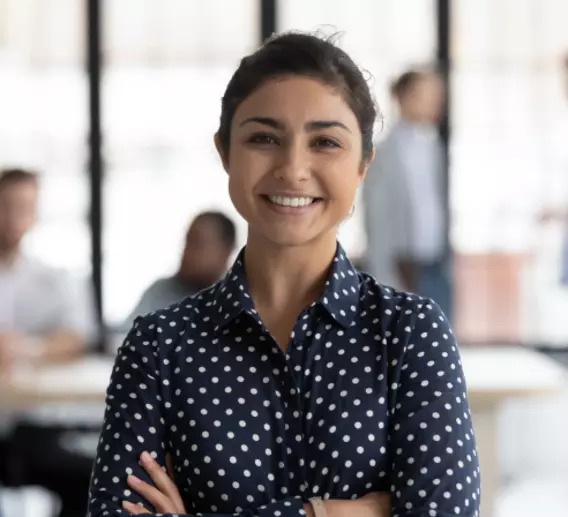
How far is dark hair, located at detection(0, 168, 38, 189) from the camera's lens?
3565 millimetres

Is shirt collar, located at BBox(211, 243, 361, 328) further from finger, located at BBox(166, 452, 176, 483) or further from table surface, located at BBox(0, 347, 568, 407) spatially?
table surface, located at BBox(0, 347, 568, 407)

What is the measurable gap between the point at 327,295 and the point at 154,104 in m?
3.82

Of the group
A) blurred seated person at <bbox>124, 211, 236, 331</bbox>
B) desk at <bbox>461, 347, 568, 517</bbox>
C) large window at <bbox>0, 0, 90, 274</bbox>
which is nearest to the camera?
desk at <bbox>461, 347, 568, 517</bbox>

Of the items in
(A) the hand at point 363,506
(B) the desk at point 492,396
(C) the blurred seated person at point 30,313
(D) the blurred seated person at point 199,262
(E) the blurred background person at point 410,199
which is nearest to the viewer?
(A) the hand at point 363,506

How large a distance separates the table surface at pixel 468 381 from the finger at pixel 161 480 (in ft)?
5.92

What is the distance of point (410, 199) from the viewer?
14.2ft

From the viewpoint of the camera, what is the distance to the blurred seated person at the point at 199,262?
10.4 feet

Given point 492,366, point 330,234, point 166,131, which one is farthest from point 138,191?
point 330,234

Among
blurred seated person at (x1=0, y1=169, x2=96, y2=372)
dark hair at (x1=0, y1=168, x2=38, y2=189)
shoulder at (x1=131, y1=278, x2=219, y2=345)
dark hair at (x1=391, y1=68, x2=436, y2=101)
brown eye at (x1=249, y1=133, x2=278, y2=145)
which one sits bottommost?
blurred seated person at (x1=0, y1=169, x2=96, y2=372)

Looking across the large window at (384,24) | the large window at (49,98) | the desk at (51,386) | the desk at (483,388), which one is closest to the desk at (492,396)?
the desk at (483,388)

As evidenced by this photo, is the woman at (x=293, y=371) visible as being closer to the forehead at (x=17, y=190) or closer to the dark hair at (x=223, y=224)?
the dark hair at (x=223, y=224)

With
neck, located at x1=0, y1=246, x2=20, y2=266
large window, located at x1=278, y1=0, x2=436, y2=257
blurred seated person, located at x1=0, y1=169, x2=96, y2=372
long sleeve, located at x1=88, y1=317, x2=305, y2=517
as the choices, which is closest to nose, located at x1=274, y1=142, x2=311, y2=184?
long sleeve, located at x1=88, y1=317, x2=305, y2=517

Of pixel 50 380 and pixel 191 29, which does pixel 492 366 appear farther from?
pixel 191 29

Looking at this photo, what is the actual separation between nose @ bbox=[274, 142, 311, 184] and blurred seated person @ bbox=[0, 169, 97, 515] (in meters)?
2.39
